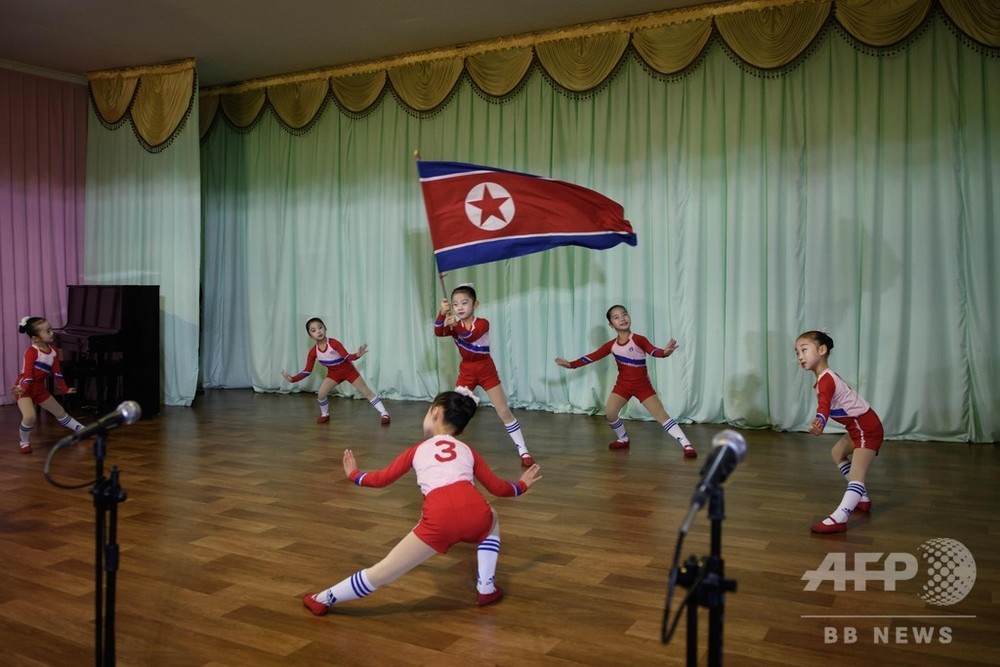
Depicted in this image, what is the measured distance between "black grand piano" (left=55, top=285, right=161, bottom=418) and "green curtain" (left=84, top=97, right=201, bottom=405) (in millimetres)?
419

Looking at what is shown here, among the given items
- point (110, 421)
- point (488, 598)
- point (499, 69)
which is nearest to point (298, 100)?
point (499, 69)

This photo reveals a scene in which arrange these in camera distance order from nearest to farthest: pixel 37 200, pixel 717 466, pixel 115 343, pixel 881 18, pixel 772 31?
pixel 717 466, pixel 881 18, pixel 772 31, pixel 115 343, pixel 37 200

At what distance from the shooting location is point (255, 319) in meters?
9.30

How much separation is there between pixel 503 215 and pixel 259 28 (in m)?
3.54

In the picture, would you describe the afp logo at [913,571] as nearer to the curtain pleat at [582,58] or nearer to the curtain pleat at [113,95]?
the curtain pleat at [582,58]

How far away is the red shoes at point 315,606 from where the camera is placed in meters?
2.97

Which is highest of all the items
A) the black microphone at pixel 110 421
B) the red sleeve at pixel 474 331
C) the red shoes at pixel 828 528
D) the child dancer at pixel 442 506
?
the red sleeve at pixel 474 331

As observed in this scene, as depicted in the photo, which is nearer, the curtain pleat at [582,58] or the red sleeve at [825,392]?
the red sleeve at [825,392]

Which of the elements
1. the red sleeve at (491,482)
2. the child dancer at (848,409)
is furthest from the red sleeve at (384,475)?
the child dancer at (848,409)

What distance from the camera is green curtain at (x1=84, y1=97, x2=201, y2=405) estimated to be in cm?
841

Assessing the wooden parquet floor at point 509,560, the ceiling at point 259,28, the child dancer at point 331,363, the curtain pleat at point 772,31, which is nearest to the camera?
the wooden parquet floor at point 509,560

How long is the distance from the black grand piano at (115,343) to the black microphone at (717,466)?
6906mm

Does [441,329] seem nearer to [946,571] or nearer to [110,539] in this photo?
[946,571]

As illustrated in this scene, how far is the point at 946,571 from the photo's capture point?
3.39 meters
